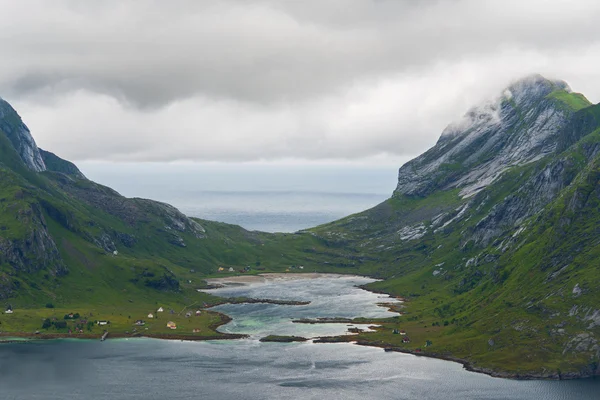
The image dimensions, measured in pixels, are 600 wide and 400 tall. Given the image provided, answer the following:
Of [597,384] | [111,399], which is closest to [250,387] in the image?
[111,399]

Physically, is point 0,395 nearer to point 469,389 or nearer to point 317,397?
point 317,397

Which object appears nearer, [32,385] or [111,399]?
[111,399]

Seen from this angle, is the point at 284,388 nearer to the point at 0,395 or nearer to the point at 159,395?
the point at 159,395

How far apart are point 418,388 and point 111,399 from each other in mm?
89951

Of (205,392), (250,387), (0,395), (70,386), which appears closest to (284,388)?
(250,387)

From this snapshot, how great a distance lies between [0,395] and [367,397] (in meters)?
106

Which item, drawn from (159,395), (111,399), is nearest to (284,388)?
(159,395)

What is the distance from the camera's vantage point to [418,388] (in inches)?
7795

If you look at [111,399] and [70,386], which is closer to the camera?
[111,399]

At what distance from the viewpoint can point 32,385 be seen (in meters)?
200

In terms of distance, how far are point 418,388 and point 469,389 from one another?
15.1 meters

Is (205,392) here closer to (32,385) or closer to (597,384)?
(32,385)

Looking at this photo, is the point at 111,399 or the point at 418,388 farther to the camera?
the point at 418,388

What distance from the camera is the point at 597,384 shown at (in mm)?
195250
